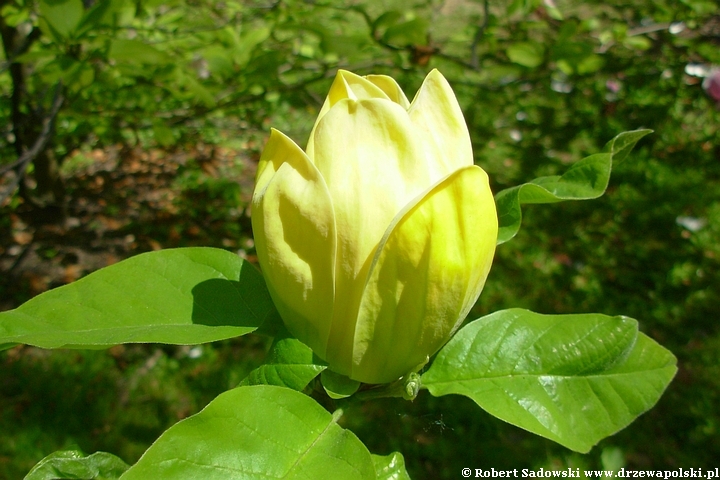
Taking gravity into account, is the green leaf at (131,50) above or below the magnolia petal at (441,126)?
below

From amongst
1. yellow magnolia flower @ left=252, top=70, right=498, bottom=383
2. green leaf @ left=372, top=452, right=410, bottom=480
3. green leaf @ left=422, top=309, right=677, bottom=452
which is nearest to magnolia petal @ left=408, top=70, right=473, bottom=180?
yellow magnolia flower @ left=252, top=70, right=498, bottom=383

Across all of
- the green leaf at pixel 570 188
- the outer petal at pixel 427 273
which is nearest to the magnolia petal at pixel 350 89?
the outer petal at pixel 427 273

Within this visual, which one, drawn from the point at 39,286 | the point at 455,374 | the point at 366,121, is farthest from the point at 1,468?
the point at 366,121

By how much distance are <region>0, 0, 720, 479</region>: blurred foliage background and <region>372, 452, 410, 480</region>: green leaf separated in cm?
19

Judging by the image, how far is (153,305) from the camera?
2.50 ft

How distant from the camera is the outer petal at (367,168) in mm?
594

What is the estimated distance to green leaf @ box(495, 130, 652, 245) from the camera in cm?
84

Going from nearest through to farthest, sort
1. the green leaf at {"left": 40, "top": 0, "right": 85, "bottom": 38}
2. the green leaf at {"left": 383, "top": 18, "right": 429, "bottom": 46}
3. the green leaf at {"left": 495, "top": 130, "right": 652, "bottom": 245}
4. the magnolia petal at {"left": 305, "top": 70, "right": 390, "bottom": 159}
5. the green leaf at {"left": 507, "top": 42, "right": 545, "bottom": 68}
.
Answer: the magnolia petal at {"left": 305, "top": 70, "right": 390, "bottom": 159} → the green leaf at {"left": 495, "top": 130, "right": 652, "bottom": 245} → the green leaf at {"left": 40, "top": 0, "right": 85, "bottom": 38} → the green leaf at {"left": 383, "top": 18, "right": 429, "bottom": 46} → the green leaf at {"left": 507, "top": 42, "right": 545, "bottom": 68}

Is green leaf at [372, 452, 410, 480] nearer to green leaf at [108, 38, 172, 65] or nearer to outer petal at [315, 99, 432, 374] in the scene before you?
outer petal at [315, 99, 432, 374]

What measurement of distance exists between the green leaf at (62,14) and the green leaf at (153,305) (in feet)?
2.86

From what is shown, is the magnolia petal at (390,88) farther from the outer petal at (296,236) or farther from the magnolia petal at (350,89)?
the outer petal at (296,236)

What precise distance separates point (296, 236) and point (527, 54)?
59.3 inches

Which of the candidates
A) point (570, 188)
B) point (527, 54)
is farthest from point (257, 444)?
point (527, 54)

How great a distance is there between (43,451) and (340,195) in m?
2.39
